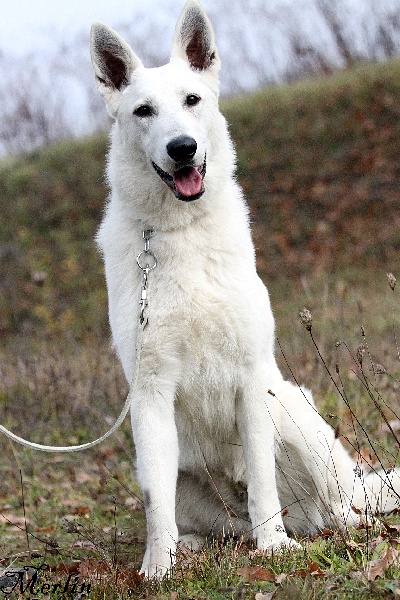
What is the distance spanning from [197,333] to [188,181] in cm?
71

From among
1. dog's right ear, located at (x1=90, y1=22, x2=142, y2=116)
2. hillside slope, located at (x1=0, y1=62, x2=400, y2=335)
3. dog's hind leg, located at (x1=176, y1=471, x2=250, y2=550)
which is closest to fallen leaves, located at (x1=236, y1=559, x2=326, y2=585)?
dog's hind leg, located at (x1=176, y1=471, x2=250, y2=550)

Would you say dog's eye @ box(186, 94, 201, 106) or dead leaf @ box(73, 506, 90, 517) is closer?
dog's eye @ box(186, 94, 201, 106)

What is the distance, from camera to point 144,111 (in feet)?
12.5

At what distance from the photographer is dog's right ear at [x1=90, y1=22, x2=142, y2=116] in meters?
3.93

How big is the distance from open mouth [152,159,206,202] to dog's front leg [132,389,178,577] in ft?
2.96

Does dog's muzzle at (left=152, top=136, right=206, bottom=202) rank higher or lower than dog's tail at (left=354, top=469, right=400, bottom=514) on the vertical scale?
higher

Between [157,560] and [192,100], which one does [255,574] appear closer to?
[157,560]

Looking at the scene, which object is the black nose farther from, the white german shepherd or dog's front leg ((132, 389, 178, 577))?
dog's front leg ((132, 389, 178, 577))

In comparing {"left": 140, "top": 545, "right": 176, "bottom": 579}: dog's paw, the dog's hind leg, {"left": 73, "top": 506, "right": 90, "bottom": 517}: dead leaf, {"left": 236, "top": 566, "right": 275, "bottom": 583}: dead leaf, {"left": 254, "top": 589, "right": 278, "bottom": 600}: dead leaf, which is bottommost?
{"left": 73, "top": 506, "right": 90, "bottom": 517}: dead leaf

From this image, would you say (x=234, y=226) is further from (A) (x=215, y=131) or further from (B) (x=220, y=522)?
(B) (x=220, y=522)

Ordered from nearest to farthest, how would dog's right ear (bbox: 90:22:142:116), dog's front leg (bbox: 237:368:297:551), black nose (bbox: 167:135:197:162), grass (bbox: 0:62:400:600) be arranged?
grass (bbox: 0:62:400:600)
black nose (bbox: 167:135:197:162)
dog's front leg (bbox: 237:368:297:551)
dog's right ear (bbox: 90:22:142:116)

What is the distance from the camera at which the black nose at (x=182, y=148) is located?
357 cm

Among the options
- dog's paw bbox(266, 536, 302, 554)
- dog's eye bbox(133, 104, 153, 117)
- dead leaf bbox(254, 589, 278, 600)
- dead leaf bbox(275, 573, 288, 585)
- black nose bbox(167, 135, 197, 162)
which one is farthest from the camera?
dog's eye bbox(133, 104, 153, 117)

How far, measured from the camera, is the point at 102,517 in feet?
17.4
